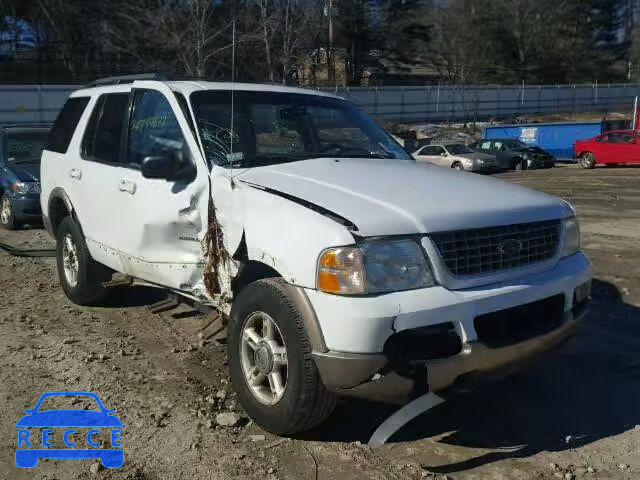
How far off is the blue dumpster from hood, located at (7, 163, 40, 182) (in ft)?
88.8

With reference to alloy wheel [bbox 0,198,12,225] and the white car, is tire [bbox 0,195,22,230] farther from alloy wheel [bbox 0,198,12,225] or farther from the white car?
the white car

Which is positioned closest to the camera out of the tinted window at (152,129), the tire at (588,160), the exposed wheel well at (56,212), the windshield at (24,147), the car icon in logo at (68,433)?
the car icon in logo at (68,433)

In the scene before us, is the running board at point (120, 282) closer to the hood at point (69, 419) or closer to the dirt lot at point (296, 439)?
the dirt lot at point (296, 439)

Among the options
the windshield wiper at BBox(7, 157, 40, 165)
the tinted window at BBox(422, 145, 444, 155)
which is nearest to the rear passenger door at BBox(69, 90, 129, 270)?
the windshield wiper at BBox(7, 157, 40, 165)

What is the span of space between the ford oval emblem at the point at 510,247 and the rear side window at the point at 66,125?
3.90 meters

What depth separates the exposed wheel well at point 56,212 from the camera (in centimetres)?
602

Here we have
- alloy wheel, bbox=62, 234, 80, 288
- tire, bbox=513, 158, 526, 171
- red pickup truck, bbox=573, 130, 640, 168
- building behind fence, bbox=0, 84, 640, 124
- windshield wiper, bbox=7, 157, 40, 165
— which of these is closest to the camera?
alloy wheel, bbox=62, 234, 80, 288

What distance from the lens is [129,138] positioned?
498cm

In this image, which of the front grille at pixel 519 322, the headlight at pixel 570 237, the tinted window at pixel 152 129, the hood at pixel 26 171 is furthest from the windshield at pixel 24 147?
the front grille at pixel 519 322

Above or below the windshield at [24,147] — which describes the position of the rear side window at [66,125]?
above

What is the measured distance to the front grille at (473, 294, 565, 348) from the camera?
333cm

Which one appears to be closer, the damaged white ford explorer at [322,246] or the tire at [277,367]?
the damaged white ford explorer at [322,246]

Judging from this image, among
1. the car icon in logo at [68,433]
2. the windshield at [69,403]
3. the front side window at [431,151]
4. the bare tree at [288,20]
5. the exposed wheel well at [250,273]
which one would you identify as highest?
the bare tree at [288,20]

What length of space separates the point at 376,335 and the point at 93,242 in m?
3.08
